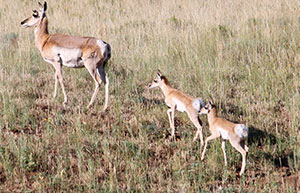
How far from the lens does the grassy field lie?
5.45 meters

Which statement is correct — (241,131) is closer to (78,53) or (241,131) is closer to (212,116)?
(212,116)

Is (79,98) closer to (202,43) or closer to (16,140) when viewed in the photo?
(16,140)

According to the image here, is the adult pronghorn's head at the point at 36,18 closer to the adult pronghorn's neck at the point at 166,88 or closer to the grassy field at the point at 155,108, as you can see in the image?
the grassy field at the point at 155,108

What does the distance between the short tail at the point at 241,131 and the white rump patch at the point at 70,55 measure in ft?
9.29

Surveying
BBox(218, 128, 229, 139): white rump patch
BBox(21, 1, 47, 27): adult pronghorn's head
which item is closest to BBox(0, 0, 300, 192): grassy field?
BBox(218, 128, 229, 139): white rump patch

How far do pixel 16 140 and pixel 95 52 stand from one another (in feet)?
5.77

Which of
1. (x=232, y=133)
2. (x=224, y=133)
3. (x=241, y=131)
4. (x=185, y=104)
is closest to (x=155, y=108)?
(x=185, y=104)

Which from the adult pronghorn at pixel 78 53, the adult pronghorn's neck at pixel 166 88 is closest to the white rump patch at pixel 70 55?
the adult pronghorn at pixel 78 53

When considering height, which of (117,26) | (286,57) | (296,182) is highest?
(117,26)

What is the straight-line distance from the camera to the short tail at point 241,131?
5258 mm

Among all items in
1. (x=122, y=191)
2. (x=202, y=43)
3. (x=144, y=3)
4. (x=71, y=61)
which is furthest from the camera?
(x=144, y=3)

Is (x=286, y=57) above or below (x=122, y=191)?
above

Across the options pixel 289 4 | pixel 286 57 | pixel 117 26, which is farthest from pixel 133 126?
pixel 289 4

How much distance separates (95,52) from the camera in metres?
6.92
